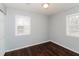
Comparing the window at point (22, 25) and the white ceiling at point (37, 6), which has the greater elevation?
the white ceiling at point (37, 6)

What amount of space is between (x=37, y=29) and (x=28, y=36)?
32.6 inches

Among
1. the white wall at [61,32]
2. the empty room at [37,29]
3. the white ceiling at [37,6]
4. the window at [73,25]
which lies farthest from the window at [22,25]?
the window at [73,25]

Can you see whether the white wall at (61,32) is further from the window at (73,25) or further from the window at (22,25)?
the window at (22,25)

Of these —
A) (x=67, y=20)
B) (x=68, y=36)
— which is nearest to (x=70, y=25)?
(x=67, y=20)

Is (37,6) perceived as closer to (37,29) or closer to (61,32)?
(37,29)

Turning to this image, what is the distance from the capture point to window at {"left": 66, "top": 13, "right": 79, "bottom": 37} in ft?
10.5

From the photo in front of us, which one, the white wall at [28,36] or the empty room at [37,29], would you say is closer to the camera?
the empty room at [37,29]

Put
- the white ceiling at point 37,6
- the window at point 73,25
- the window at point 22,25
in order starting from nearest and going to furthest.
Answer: the white ceiling at point 37,6 < the window at point 73,25 < the window at point 22,25

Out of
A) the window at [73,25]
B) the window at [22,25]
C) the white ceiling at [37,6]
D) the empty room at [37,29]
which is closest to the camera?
the white ceiling at [37,6]

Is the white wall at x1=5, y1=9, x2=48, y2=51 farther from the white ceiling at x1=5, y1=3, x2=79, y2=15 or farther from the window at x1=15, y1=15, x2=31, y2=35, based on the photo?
the white ceiling at x1=5, y1=3, x2=79, y2=15

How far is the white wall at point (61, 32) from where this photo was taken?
10.5 ft

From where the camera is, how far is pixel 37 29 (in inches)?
181

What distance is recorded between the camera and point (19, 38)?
367cm

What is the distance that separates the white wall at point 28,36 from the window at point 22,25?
0.63ft
